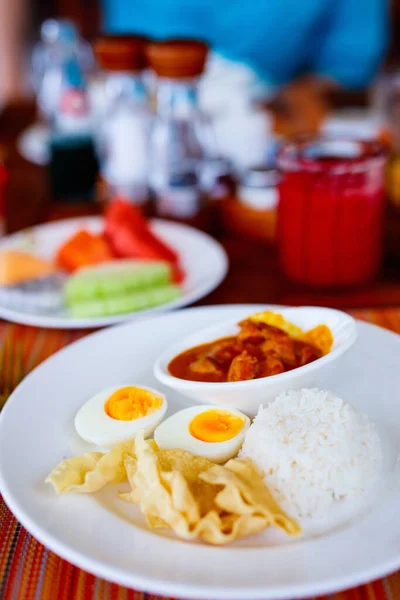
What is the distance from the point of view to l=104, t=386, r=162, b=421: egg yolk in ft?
3.68

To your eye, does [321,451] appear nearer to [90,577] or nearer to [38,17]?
[90,577]

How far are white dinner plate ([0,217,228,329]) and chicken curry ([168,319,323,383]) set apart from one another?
0.29 m

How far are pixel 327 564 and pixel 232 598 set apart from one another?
0.12 m

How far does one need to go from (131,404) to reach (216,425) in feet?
0.52

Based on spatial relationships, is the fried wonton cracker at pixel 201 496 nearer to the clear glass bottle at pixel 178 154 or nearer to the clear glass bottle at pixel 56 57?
the clear glass bottle at pixel 178 154

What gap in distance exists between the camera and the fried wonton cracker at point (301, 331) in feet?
3.98

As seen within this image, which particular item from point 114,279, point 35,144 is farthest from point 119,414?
A: point 35,144

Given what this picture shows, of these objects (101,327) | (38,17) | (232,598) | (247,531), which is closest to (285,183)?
(101,327)

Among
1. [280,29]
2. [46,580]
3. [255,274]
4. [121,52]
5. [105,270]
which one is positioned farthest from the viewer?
[280,29]

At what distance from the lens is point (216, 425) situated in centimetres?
109

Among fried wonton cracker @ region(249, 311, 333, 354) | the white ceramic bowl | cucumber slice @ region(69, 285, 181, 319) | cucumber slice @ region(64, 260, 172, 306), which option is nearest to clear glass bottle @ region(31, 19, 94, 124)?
cucumber slice @ region(64, 260, 172, 306)

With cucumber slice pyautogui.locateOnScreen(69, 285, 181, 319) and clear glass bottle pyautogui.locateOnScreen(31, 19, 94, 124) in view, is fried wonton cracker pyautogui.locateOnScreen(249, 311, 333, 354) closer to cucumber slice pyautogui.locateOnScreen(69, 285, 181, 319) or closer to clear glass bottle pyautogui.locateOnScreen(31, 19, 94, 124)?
cucumber slice pyautogui.locateOnScreen(69, 285, 181, 319)

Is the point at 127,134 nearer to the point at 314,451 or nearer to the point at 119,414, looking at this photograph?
the point at 119,414

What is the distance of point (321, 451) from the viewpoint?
94cm
